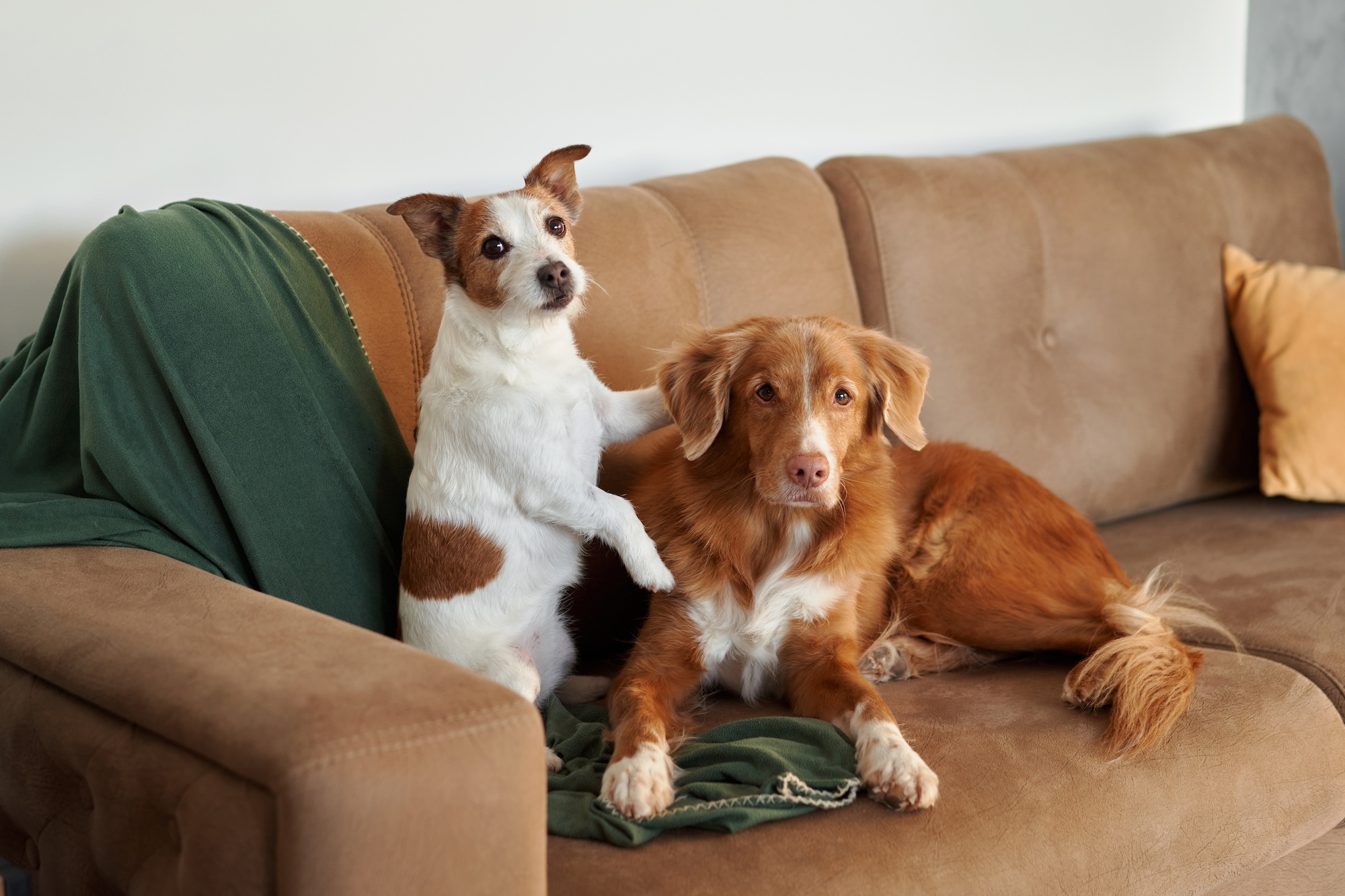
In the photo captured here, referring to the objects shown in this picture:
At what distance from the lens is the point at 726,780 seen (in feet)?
4.49

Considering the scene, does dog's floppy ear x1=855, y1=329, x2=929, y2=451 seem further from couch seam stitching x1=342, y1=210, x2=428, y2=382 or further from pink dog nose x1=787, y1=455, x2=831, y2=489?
couch seam stitching x1=342, y1=210, x2=428, y2=382

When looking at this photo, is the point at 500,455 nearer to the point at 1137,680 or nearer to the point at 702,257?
the point at 702,257

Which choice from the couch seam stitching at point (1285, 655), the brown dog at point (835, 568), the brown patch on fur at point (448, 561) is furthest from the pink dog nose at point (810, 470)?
the couch seam stitching at point (1285, 655)

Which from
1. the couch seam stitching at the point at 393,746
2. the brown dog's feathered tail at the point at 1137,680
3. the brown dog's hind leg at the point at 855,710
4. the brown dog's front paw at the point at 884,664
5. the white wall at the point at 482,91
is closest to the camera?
the couch seam stitching at the point at 393,746

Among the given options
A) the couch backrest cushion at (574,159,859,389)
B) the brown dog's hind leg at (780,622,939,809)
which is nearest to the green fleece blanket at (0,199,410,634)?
the couch backrest cushion at (574,159,859,389)

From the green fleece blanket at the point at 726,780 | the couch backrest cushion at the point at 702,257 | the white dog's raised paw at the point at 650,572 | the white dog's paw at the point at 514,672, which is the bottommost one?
the green fleece blanket at the point at 726,780

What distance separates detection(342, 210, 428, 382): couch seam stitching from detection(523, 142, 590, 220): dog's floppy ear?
0.97 ft

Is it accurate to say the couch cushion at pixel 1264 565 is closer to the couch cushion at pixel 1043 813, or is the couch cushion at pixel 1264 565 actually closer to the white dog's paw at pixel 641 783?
the couch cushion at pixel 1043 813

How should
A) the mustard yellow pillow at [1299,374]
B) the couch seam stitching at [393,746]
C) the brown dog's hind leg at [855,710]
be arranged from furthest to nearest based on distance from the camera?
the mustard yellow pillow at [1299,374] < the brown dog's hind leg at [855,710] < the couch seam stitching at [393,746]

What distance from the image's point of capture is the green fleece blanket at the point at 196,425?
1.49 meters

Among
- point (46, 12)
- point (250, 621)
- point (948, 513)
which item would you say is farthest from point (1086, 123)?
point (250, 621)

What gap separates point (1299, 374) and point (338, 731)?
2428mm

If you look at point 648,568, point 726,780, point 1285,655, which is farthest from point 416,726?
point 1285,655

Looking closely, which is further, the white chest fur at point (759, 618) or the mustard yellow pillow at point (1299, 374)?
the mustard yellow pillow at point (1299, 374)
